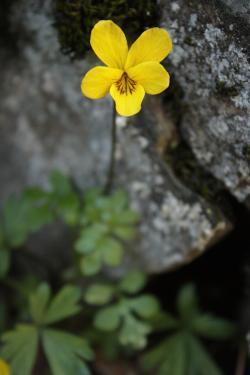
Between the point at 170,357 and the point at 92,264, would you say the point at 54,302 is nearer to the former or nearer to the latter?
the point at 92,264

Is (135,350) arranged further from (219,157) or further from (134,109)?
(134,109)

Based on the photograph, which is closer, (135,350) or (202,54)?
(202,54)

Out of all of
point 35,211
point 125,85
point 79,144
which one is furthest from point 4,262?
point 125,85

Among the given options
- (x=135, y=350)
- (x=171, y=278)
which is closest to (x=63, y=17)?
(x=171, y=278)

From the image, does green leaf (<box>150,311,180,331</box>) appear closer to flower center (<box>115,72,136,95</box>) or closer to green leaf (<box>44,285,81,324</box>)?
green leaf (<box>44,285,81,324</box>)

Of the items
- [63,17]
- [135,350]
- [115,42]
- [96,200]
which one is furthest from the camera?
[135,350]

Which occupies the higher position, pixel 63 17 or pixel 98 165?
pixel 63 17
